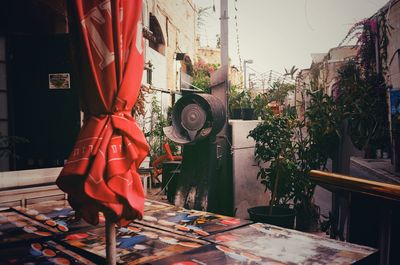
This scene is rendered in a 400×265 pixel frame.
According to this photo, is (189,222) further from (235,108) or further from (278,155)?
(235,108)

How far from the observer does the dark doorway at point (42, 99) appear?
613 centimetres

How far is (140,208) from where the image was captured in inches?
71.8

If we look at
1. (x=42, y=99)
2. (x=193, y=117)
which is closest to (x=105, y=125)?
(x=193, y=117)

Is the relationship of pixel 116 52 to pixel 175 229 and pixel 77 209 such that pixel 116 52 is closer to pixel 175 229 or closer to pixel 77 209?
pixel 77 209

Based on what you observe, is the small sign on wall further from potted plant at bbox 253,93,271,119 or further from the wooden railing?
the wooden railing

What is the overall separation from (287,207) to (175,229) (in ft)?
10.6

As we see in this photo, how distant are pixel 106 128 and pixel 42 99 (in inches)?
198

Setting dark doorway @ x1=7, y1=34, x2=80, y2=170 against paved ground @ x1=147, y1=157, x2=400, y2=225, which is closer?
paved ground @ x1=147, y1=157, x2=400, y2=225

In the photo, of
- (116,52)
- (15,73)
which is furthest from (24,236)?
(15,73)

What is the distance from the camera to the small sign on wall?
6160 millimetres

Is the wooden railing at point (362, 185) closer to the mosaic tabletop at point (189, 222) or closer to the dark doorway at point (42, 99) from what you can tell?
the mosaic tabletop at point (189, 222)

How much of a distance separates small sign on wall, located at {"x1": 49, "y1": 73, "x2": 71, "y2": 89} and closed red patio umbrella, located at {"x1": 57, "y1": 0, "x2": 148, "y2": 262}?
465 centimetres

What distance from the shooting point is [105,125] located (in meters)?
1.80

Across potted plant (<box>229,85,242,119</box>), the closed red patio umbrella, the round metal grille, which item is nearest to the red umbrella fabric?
the closed red patio umbrella
